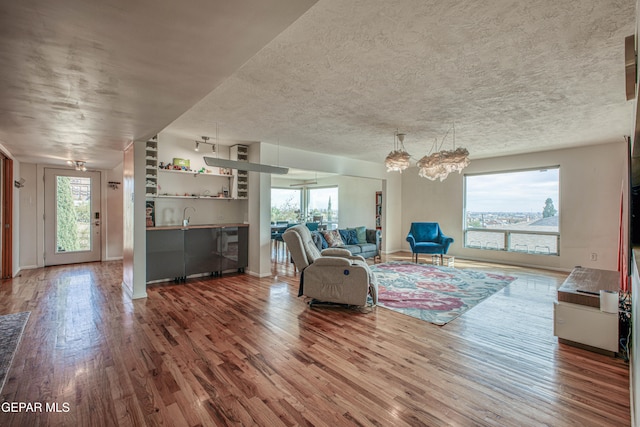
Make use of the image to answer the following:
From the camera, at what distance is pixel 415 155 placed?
6.81 meters

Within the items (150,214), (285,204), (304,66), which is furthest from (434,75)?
(285,204)

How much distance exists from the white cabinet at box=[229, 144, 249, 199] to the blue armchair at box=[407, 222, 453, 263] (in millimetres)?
3920

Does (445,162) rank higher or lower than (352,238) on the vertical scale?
higher

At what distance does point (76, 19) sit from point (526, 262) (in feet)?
26.9

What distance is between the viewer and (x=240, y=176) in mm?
5934

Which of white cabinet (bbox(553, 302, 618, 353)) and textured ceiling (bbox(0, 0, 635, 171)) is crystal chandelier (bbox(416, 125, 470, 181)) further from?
white cabinet (bbox(553, 302, 618, 353))

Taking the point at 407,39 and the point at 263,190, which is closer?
the point at 407,39

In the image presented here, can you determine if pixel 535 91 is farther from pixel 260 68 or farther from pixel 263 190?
pixel 263 190

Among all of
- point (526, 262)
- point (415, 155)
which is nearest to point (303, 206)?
point (415, 155)

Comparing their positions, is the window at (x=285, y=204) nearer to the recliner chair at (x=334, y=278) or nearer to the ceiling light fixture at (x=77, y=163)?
the ceiling light fixture at (x=77, y=163)

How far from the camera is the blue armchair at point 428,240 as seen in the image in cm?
663

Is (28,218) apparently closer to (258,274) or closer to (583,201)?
(258,274)

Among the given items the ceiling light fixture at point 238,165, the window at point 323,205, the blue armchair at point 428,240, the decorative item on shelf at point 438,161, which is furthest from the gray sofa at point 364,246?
the window at point 323,205

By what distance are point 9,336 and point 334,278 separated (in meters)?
3.44
